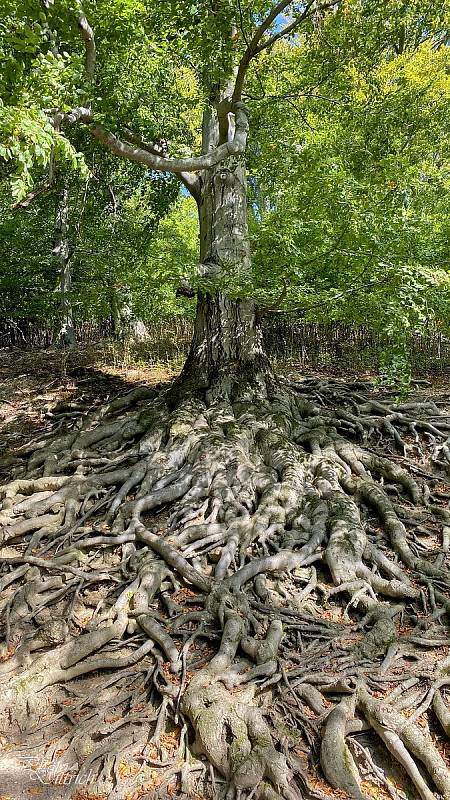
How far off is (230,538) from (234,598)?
27.7 inches

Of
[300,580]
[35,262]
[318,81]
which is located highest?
[318,81]

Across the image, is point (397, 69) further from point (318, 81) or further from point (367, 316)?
point (367, 316)

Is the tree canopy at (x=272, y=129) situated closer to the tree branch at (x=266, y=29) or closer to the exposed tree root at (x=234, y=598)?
the tree branch at (x=266, y=29)

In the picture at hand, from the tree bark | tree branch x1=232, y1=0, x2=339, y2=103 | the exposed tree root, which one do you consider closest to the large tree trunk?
the exposed tree root

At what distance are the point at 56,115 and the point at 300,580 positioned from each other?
4207mm

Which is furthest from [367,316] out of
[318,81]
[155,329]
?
[155,329]

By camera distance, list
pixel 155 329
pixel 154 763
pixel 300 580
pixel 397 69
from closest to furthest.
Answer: pixel 154 763 < pixel 300 580 < pixel 397 69 < pixel 155 329

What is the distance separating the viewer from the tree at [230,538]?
3.22 metres

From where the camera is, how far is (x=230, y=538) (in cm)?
487

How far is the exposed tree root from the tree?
0.02 meters

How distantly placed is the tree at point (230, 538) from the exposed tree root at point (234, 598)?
2 centimetres

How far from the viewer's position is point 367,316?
21.5 ft

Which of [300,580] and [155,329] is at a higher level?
[155,329]

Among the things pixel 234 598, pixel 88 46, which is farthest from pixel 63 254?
pixel 234 598
